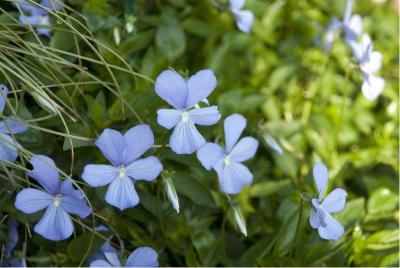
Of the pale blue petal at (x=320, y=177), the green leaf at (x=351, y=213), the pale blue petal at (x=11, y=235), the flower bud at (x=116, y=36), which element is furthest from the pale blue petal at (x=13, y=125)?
the green leaf at (x=351, y=213)

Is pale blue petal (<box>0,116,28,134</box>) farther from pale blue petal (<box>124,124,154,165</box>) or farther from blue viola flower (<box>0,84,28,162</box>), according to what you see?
pale blue petal (<box>124,124,154,165</box>)

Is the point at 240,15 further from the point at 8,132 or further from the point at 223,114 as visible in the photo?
the point at 8,132

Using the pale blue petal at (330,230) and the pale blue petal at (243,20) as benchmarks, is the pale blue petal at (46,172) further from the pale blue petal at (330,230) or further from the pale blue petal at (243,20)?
the pale blue petal at (243,20)

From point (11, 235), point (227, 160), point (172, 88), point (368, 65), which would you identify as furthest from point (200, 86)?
point (368, 65)

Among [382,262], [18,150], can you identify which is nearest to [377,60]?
[382,262]

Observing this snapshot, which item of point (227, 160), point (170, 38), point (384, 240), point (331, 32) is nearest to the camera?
point (227, 160)

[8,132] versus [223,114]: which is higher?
[8,132]

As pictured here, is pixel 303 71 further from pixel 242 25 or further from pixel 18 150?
pixel 18 150
